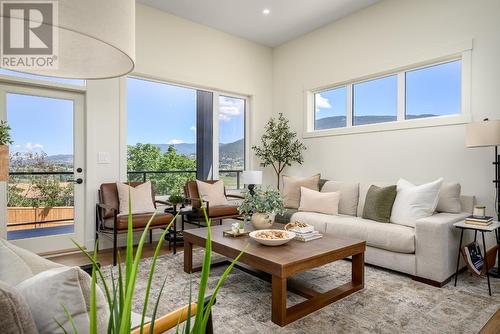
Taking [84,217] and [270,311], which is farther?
[84,217]

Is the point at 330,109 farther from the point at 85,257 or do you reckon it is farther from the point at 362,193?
the point at 85,257

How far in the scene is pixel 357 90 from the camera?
15.8ft

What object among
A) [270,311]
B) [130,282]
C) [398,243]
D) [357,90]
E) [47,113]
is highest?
[357,90]

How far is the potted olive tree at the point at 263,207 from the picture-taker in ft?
10.3

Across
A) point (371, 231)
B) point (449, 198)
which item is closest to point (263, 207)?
point (371, 231)

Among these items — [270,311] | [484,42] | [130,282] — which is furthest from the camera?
[484,42]

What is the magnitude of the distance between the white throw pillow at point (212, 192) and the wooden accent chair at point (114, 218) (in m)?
0.63

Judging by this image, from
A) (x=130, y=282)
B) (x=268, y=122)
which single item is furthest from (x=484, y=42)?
(x=130, y=282)

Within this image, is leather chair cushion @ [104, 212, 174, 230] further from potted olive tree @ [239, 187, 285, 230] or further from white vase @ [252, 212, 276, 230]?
white vase @ [252, 212, 276, 230]

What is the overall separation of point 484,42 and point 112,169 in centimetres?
475

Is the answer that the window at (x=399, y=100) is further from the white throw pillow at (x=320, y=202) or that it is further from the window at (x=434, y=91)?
the white throw pillow at (x=320, y=202)

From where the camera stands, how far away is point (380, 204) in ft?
11.6

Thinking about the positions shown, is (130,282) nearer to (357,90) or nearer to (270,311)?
(270,311)

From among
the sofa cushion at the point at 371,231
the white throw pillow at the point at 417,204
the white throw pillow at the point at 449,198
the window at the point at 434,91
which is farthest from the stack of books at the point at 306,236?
the window at the point at 434,91
